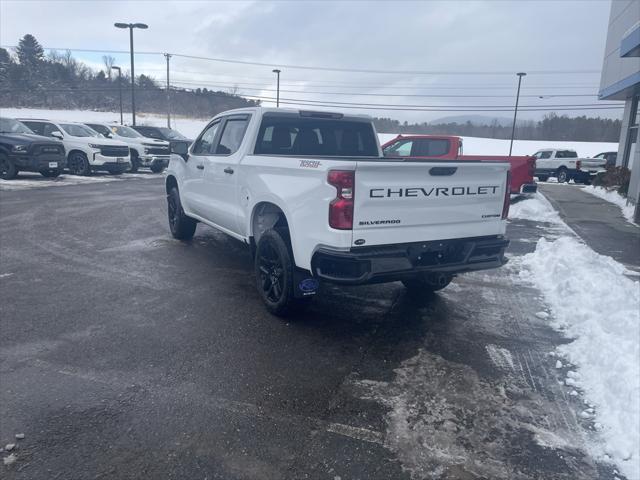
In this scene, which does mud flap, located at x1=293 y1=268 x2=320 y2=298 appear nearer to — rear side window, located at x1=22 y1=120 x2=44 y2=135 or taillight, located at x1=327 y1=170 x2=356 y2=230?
taillight, located at x1=327 y1=170 x2=356 y2=230

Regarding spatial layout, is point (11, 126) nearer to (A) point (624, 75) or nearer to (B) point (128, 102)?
(A) point (624, 75)

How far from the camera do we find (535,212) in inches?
529

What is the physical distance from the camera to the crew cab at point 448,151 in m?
14.0

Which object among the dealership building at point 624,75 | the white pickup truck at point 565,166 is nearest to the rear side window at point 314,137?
the dealership building at point 624,75

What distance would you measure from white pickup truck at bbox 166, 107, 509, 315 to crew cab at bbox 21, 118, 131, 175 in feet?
49.0

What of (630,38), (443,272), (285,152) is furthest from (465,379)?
(630,38)

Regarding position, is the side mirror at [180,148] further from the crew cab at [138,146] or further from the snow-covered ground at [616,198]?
the crew cab at [138,146]

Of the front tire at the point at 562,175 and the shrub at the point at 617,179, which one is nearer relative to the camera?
the shrub at the point at 617,179

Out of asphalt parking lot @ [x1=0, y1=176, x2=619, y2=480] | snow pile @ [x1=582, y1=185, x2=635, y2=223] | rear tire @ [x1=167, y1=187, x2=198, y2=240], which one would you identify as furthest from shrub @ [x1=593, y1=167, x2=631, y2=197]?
rear tire @ [x1=167, y1=187, x2=198, y2=240]

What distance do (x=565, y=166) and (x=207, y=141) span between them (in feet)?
87.8

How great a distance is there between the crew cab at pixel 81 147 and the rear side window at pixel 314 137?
15617 mm

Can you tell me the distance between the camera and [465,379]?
3.82 meters

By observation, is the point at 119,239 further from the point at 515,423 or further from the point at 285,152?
the point at 515,423

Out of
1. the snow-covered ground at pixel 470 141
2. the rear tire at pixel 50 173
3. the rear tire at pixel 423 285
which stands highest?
the snow-covered ground at pixel 470 141
